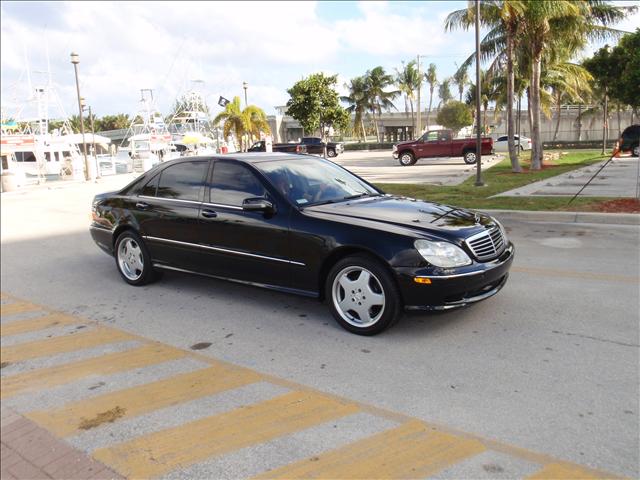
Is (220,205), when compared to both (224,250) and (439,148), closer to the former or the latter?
(224,250)

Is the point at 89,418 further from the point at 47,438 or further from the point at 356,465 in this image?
the point at 356,465

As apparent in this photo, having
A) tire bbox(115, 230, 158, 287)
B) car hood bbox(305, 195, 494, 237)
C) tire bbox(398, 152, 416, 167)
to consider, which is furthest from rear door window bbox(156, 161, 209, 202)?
tire bbox(398, 152, 416, 167)

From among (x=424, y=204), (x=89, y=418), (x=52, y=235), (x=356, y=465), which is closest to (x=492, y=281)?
(x=424, y=204)

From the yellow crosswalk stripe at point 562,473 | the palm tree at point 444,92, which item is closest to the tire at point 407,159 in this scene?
the yellow crosswalk stripe at point 562,473

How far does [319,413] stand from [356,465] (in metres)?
0.60

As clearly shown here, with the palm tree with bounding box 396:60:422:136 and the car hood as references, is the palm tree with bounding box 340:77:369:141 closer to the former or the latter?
the palm tree with bounding box 396:60:422:136

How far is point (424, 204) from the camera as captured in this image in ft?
17.8

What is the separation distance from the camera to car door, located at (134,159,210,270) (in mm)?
5766

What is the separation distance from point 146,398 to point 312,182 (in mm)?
2678

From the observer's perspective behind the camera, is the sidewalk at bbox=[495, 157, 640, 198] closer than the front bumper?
No

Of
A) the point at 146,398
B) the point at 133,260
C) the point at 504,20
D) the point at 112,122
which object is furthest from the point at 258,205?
the point at 112,122

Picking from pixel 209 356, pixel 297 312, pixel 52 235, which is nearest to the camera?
pixel 209 356

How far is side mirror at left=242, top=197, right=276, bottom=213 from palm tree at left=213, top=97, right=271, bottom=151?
35035 mm

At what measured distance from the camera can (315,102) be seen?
39125 mm
